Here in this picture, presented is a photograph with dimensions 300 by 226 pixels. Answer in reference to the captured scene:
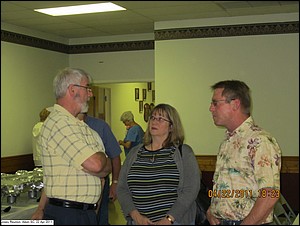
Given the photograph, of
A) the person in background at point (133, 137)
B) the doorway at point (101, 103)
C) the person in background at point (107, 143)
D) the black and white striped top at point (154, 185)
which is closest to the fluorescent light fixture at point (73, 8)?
the black and white striped top at point (154, 185)

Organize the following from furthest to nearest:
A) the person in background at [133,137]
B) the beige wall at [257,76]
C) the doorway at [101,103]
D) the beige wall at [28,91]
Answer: the doorway at [101,103] → the person in background at [133,137] → the beige wall at [28,91] → the beige wall at [257,76]

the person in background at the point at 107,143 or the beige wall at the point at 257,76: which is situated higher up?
the beige wall at the point at 257,76

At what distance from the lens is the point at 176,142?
1.49m

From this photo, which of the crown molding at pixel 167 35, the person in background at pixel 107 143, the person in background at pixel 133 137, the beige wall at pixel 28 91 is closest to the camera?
the crown molding at pixel 167 35

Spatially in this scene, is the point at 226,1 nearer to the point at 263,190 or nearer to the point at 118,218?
the point at 263,190

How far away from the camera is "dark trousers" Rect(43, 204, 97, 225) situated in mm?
1173

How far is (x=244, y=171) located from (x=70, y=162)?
0.47 m

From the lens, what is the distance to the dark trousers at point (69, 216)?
1173 millimetres

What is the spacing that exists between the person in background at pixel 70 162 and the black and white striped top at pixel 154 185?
178 mm

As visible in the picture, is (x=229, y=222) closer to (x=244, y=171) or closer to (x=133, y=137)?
(x=244, y=171)

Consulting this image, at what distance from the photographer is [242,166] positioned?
1194 millimetres

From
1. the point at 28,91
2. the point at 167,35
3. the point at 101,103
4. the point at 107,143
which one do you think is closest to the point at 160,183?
the point at 107,143
